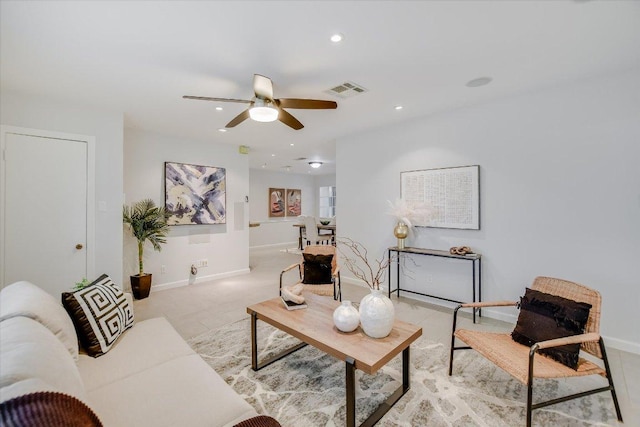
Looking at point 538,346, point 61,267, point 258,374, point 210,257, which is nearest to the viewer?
point 538,346

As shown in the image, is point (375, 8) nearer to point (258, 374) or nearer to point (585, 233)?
point (258, 374)

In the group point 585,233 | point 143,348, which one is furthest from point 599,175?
point 143,348

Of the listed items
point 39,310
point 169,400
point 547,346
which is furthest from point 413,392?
point 39,310

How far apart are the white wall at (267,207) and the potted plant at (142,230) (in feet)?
14.8

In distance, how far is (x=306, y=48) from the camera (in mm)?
2236

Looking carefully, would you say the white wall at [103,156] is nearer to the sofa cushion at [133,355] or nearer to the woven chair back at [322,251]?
the sofa cushion at [133,355]

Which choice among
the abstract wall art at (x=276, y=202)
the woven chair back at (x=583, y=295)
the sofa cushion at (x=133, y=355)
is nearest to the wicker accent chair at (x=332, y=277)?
the sofa cushion at (x=133, y=355)

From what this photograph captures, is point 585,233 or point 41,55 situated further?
point 585,233

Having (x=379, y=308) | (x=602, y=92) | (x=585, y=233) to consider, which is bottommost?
(x=379, y=308)

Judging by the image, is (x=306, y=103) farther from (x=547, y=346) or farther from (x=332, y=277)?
(x=547, y=346)

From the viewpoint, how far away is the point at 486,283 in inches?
138

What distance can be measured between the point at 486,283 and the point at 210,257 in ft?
14.4

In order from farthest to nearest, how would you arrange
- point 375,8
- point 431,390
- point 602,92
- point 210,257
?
point 210,257, point 602,92, point 431,390, point 375,8

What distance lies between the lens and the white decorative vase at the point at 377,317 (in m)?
1.86
